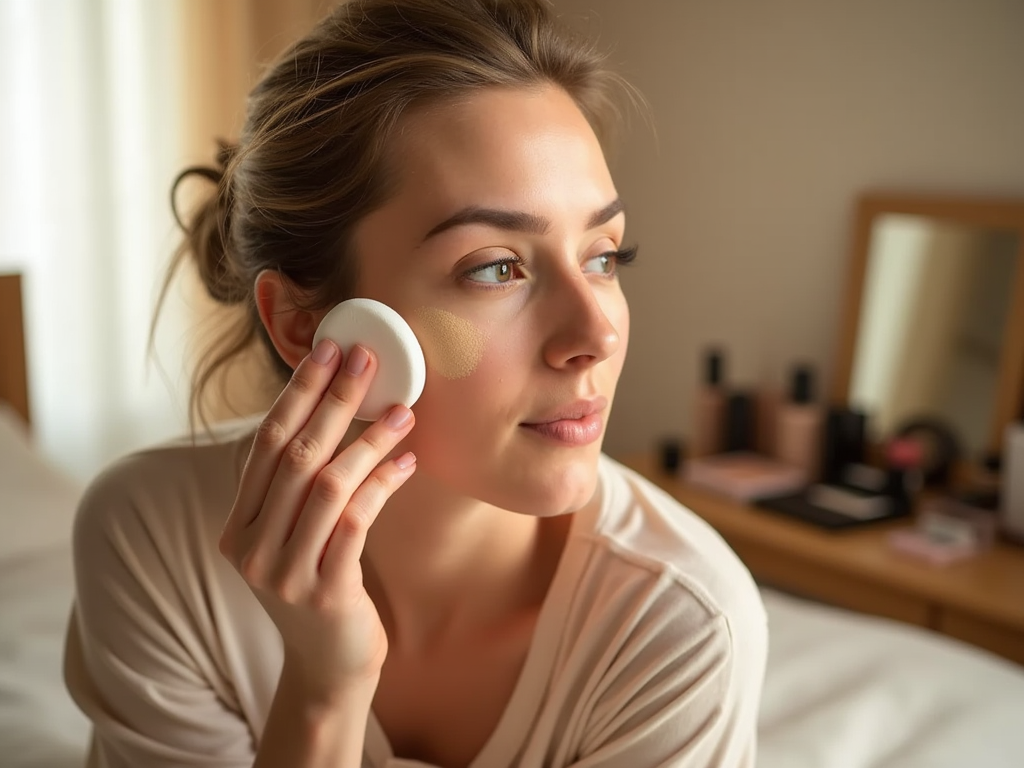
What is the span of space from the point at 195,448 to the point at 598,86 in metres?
0.63

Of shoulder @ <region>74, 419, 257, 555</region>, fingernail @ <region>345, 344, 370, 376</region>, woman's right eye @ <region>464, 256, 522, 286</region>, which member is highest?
woman's right eye @ <region>464, 256, 522, 286</region>

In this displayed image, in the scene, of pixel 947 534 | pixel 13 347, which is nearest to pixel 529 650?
pixel 947 534

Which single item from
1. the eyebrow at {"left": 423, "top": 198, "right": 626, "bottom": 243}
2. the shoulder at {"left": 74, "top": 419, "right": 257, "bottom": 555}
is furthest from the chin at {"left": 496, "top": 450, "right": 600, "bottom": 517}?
the shoulder at {"left": 74, "top": 419, "right": 257, "bottom": 555}

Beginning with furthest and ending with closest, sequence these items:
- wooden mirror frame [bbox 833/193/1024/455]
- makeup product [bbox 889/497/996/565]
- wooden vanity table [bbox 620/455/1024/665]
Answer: wooden mirror frame [bbox 833/193/1024/455] → makeup product [bbox 889/497/996/565] → wooden vanity table [bbox 620/455/1024/665]

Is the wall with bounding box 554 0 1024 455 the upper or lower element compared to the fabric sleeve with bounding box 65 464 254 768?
upper

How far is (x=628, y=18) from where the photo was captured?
280 cm

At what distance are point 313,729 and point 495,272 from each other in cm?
45

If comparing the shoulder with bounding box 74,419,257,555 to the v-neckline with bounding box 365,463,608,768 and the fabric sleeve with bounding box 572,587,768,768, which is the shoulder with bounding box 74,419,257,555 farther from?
the fabric sleeve with bounding box 572,587,768,768

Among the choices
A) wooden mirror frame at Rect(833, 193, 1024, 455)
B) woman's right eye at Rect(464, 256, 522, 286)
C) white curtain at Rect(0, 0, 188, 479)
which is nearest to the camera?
woman's right eye at Rect(464, 256, 522, 286)

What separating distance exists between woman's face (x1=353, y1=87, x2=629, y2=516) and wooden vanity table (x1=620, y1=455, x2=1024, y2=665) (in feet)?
3.53

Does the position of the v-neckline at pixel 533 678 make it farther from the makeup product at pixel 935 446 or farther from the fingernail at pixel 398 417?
the makeup product at pixel 935 446

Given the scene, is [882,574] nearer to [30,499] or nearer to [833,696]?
[833,696]

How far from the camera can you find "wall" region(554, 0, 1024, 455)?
2.11 m

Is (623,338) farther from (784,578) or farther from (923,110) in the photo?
(923,110)
